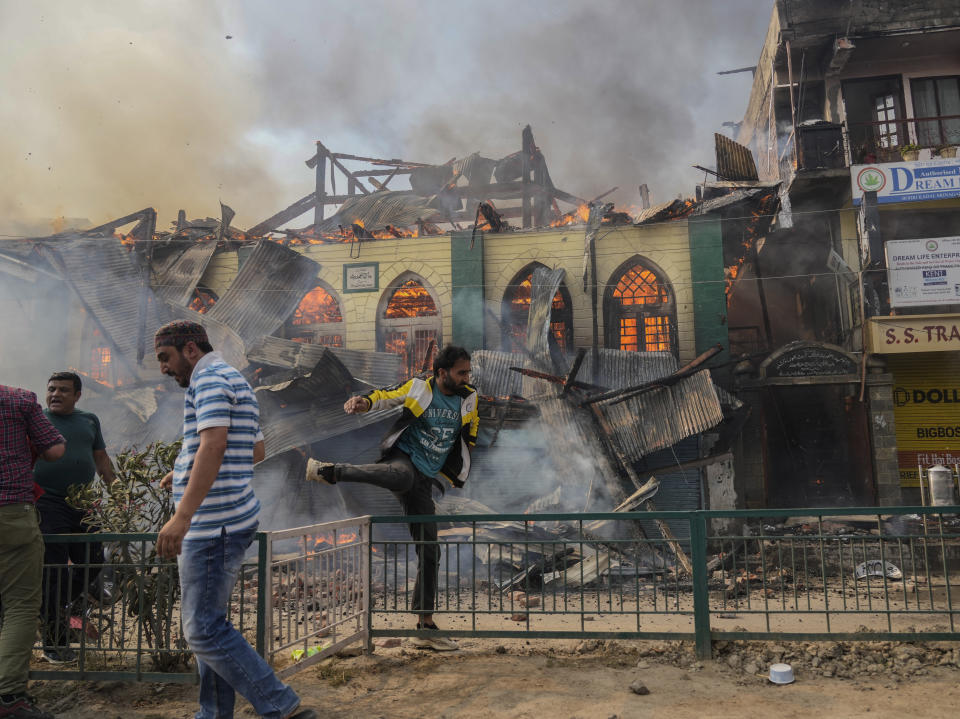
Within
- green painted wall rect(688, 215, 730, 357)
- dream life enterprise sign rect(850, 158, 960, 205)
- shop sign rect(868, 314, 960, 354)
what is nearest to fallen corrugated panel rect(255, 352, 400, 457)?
green painted wall rect(688, 215, 730, 357)

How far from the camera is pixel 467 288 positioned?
14.0m

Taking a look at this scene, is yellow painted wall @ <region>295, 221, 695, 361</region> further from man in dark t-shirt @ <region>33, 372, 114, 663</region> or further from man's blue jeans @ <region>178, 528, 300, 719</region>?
man's blue jeans @ <region>178, 528, 300, 719</region>

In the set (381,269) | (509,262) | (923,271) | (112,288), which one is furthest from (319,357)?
(923,271)

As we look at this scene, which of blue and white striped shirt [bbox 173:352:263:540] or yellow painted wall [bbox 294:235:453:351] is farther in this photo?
yellow painted wall [bbox 294:235:453:351]

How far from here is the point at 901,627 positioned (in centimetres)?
558

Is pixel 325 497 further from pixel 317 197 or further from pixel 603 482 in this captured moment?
pixel 317 197

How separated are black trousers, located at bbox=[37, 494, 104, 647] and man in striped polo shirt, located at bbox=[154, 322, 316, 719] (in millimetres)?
1522

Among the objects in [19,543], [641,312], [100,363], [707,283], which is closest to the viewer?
[19,543]

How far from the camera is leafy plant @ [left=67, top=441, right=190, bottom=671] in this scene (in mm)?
3967

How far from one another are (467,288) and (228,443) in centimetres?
1129

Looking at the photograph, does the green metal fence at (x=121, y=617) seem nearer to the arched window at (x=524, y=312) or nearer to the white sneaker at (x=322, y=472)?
Answer: the white sneaker at (x=322, y=472)

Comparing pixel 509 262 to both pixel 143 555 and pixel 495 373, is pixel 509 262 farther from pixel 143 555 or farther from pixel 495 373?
pixel 143 555

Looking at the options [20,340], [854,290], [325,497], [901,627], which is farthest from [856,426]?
[20,340]

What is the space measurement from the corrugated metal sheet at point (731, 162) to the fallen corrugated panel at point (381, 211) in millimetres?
6760
